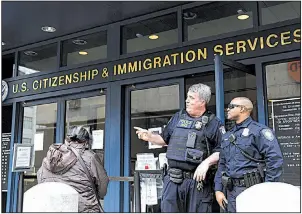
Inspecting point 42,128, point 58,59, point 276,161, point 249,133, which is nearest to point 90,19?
point 58,59

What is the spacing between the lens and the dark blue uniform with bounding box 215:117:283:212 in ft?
9.91

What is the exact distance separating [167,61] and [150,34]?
0.55 m

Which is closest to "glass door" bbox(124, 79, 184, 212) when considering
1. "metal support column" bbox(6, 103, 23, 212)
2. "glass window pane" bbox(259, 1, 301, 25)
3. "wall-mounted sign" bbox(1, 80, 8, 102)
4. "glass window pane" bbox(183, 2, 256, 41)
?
"glass window pane" bbox(183, 2, 256, 41)

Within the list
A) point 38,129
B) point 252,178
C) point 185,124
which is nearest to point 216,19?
point 185,124

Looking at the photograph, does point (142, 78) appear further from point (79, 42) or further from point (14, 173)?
point (14, 173)

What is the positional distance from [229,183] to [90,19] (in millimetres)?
3188

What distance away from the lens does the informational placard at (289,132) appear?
4.14 m

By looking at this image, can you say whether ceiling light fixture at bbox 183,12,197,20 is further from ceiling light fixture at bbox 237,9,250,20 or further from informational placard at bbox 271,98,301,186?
informational placard at bbox 271,98,301,186

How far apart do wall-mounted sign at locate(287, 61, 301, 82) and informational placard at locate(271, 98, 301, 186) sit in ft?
0.78

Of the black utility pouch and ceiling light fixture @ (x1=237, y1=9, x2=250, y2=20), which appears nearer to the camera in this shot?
the black utility pouch

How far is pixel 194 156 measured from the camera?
11.3ft

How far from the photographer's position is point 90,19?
539cm

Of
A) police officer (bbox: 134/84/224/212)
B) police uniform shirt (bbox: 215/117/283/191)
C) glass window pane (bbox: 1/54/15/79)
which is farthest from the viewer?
glass window pane (bbox: 1/54/15/79)

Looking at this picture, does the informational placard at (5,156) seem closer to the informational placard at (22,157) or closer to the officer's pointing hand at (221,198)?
the informational placard at (22,157)
